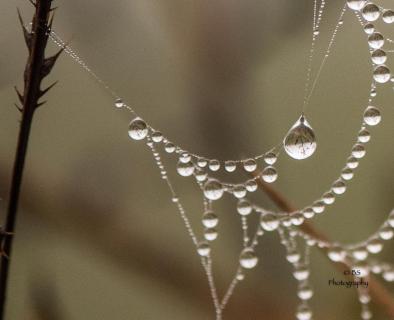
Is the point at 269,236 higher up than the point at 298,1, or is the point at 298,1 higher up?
the point at 298,1

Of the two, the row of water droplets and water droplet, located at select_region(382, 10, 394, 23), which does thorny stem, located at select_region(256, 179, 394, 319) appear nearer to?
the row of water droplets

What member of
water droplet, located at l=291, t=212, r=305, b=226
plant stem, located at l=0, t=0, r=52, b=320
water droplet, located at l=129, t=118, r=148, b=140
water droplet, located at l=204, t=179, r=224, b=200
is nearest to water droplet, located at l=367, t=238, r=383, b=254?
water droplet, located at l=291, t=212, r=305, b=226

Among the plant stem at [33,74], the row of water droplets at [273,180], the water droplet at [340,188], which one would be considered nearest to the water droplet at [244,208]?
the row of water droplets at [273,180]

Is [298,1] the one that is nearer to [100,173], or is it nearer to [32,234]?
[100,173]

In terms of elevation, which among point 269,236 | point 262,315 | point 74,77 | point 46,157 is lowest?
point 262,315

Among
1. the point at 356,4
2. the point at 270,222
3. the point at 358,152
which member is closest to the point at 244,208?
the point at 270,222

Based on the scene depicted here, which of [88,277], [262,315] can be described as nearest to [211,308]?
[262,315]
